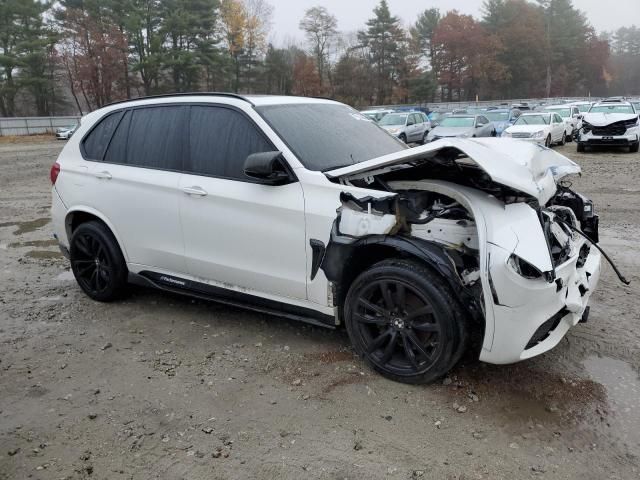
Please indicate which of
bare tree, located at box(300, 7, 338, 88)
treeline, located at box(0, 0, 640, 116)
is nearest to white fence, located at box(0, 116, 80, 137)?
treeline, located at box(0, 0, 640, 116)

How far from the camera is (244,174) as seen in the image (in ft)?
13.0

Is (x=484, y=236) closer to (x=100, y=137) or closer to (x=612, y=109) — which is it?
(x=100, y=137)

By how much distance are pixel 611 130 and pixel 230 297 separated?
56.9 feet

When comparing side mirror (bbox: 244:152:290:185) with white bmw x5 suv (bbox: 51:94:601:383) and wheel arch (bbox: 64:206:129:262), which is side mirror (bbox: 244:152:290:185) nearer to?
white bmw x5 suv (bbox: 51:94:601:383)

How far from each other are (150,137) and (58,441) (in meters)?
2.53

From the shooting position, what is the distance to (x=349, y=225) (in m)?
3.47

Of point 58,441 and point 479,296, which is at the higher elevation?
point 479,296

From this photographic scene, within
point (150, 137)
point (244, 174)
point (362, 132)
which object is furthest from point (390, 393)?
point (150, 137)

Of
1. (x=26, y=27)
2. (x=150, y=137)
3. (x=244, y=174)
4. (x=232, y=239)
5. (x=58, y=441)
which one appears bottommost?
(x=58, y=441)

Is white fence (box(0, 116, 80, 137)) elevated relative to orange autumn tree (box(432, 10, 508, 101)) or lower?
lower

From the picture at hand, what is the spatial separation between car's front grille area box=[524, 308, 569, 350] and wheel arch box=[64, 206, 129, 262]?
11.0ft

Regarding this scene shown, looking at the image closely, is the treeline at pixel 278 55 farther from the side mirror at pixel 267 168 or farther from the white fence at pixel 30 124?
the side mirror at pixel 267 168

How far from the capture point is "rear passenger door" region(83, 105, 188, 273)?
14.3 feet

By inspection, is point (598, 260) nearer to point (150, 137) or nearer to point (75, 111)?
point (150, 137)
